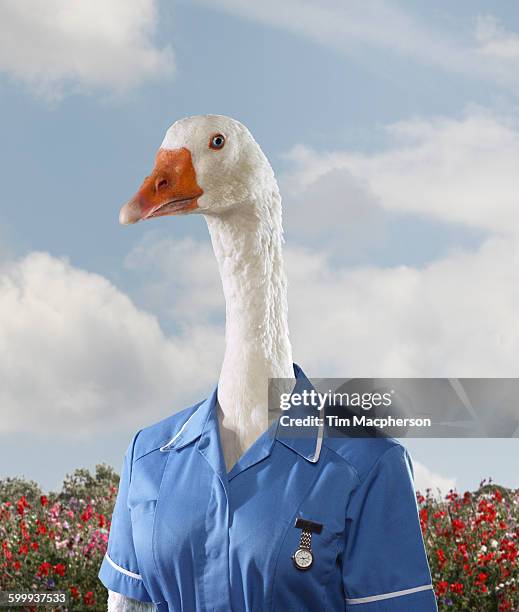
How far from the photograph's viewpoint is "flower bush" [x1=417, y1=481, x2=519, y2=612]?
19.6ft

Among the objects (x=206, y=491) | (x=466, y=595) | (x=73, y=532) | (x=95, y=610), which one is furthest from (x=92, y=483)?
(x=206, y=491)

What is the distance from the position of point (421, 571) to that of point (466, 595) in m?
3.59

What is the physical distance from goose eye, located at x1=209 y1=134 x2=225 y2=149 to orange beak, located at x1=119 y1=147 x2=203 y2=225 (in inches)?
3.2

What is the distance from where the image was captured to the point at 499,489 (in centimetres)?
870

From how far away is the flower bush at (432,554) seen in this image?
6047 mm

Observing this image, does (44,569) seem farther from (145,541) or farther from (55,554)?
(145,541)

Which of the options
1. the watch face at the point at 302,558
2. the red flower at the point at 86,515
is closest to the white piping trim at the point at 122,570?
the watch face at the point at 302,558

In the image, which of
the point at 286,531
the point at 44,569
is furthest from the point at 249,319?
the point at 44,569

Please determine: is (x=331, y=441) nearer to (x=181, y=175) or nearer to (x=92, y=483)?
(x=181, y=175)

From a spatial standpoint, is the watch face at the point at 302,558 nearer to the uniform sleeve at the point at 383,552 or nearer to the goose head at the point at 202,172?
the uniform sleeve at the point at 383,552

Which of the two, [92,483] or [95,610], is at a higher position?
[92,483]

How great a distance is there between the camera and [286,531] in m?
2.65

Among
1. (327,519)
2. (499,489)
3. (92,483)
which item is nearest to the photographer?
(327,519)

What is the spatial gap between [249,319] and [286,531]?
70 cm
